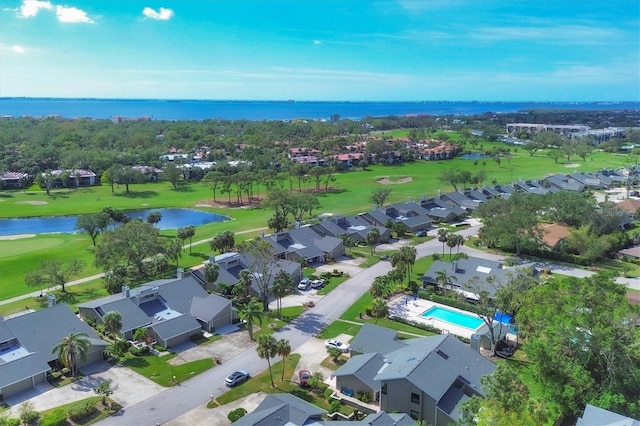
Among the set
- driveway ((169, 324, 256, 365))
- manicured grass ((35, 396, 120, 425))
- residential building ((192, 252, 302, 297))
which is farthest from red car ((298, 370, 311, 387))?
residential building ((192, 252, 302, 297))

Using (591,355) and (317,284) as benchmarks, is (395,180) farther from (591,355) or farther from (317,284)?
(591,355)

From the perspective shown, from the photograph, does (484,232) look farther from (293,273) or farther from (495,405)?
(495,405)

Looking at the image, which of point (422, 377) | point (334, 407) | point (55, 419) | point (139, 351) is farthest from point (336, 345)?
point (55, 419)

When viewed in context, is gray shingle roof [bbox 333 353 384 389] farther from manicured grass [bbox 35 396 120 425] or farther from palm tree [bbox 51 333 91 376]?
palm tree [bbox 51 333 91 376]

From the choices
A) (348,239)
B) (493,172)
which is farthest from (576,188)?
(348,239)

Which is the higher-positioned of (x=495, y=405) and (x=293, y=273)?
(x=495, y=405)
